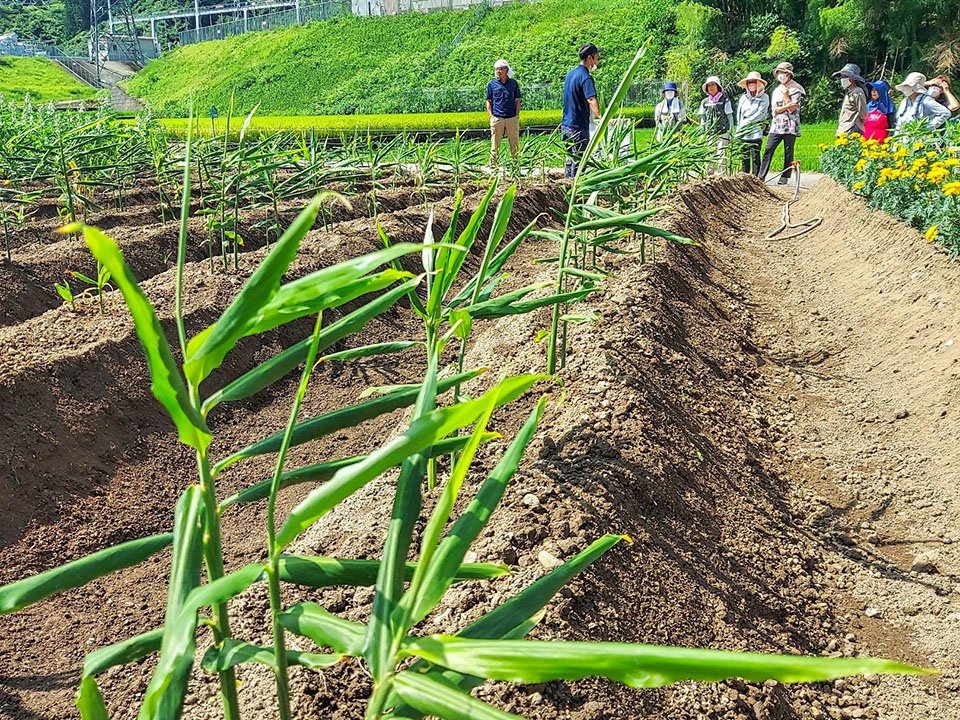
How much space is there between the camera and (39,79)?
4347 centimetres

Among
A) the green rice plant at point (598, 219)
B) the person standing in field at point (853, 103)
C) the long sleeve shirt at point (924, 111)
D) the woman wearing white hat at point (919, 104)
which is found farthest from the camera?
the person standing in field at point (853, 103)

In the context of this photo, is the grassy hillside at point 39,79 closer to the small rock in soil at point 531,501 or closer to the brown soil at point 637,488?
the brown soil at point 637,488

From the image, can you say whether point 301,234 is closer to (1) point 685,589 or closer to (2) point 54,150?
(1) point 685,589

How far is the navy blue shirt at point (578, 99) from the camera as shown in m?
8.36

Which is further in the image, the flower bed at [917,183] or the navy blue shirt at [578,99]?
the navy blue shirt at [578,99]

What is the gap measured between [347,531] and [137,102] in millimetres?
41857

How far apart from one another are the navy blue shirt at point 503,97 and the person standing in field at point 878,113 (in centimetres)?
377

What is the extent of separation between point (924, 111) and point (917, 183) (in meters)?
3.77

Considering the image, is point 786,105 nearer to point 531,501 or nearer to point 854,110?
point 854,110

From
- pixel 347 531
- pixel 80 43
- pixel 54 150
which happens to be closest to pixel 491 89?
pixel 54 150

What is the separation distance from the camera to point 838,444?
3.69 meters

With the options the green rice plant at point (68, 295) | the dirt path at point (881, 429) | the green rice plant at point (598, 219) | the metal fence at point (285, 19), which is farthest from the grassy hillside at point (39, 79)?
the green rice plant at point (598, 219)

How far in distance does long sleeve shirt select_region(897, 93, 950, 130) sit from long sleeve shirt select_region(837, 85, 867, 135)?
1.33 ft

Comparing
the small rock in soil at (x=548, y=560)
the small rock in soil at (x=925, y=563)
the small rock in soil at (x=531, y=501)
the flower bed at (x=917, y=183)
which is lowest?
the small rock in soil at (x=925, y=563)
